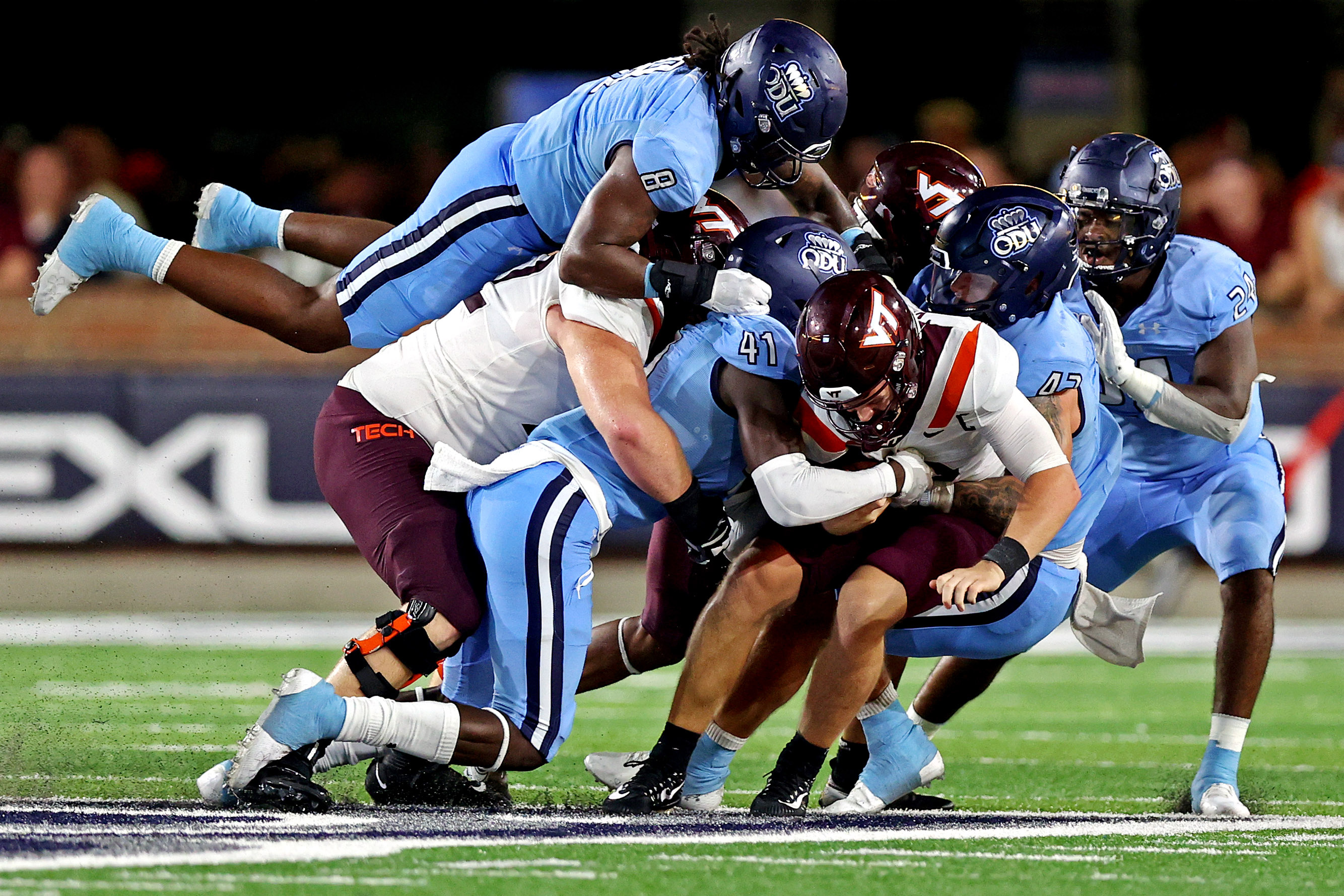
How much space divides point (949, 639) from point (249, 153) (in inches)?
345

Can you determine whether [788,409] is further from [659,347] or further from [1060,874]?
[1060,874]

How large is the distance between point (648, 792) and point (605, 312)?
1228 mm

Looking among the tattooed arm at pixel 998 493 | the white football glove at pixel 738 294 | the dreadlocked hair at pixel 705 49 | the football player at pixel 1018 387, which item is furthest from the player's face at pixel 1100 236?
the white football glove at pixel 738 294

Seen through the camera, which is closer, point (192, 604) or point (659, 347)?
point (659, 347)

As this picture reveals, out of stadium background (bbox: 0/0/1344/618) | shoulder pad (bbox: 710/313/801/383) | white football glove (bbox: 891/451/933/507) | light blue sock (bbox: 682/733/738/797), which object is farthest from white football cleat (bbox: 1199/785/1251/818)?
stadium background (bbox: 0/0/1344/618)

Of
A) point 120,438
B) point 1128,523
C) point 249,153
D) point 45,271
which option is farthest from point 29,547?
point 1128,523

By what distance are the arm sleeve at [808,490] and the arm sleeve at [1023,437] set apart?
32cm

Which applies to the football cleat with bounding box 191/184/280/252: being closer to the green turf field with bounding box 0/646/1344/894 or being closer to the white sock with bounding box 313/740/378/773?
the green turf field with bounding box 0/646/1344/894

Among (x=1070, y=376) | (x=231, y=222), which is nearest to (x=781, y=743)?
(x=1070, y=376)

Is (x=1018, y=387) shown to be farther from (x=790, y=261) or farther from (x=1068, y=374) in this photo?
(x=790, y=261)

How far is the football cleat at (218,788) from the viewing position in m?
4.28

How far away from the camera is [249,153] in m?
12.4

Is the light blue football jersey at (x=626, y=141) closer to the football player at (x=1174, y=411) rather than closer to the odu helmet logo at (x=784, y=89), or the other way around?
the odu helmet logo at (x=784, y=89)

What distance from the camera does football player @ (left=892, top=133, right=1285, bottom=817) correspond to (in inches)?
208
